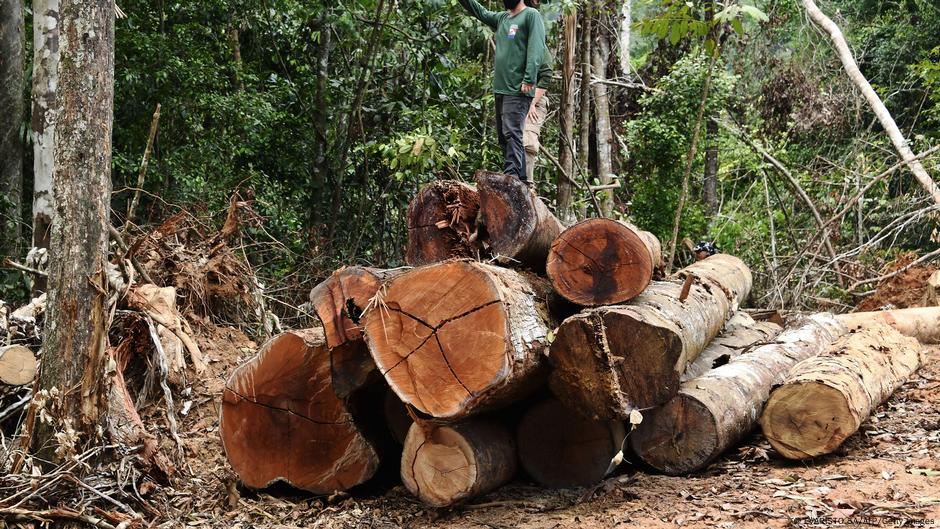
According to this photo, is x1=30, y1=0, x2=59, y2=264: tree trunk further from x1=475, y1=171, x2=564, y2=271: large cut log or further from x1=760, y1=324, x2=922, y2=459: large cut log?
x1=760, y1=324, x2=922, y2=459: large cut log

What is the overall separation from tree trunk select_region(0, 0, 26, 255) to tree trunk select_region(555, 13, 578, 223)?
7083mm

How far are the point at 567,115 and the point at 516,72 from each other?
127 inches

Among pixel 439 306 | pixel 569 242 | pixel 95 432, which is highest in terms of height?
pixel 569 242

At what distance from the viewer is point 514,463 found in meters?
5.21

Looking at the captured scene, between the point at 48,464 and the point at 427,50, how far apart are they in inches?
335

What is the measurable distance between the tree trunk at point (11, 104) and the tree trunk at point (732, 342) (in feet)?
29.5

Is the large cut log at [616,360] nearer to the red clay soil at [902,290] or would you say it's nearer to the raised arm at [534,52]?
the raised arm at [534,52]

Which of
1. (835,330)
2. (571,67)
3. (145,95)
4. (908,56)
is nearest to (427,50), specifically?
(571,67)

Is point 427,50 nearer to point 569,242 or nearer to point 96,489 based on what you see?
point 569,242

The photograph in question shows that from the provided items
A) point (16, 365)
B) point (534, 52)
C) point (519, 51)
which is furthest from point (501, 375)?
point (519, 51)

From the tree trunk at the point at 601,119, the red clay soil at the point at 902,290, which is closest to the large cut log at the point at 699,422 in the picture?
the red clay soil at the point at 902,290

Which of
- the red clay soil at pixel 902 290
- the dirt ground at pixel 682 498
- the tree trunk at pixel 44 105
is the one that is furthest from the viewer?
the red clay soil at pixel 902 290

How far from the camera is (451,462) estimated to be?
15.6ft

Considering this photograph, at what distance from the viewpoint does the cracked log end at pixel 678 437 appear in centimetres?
499
